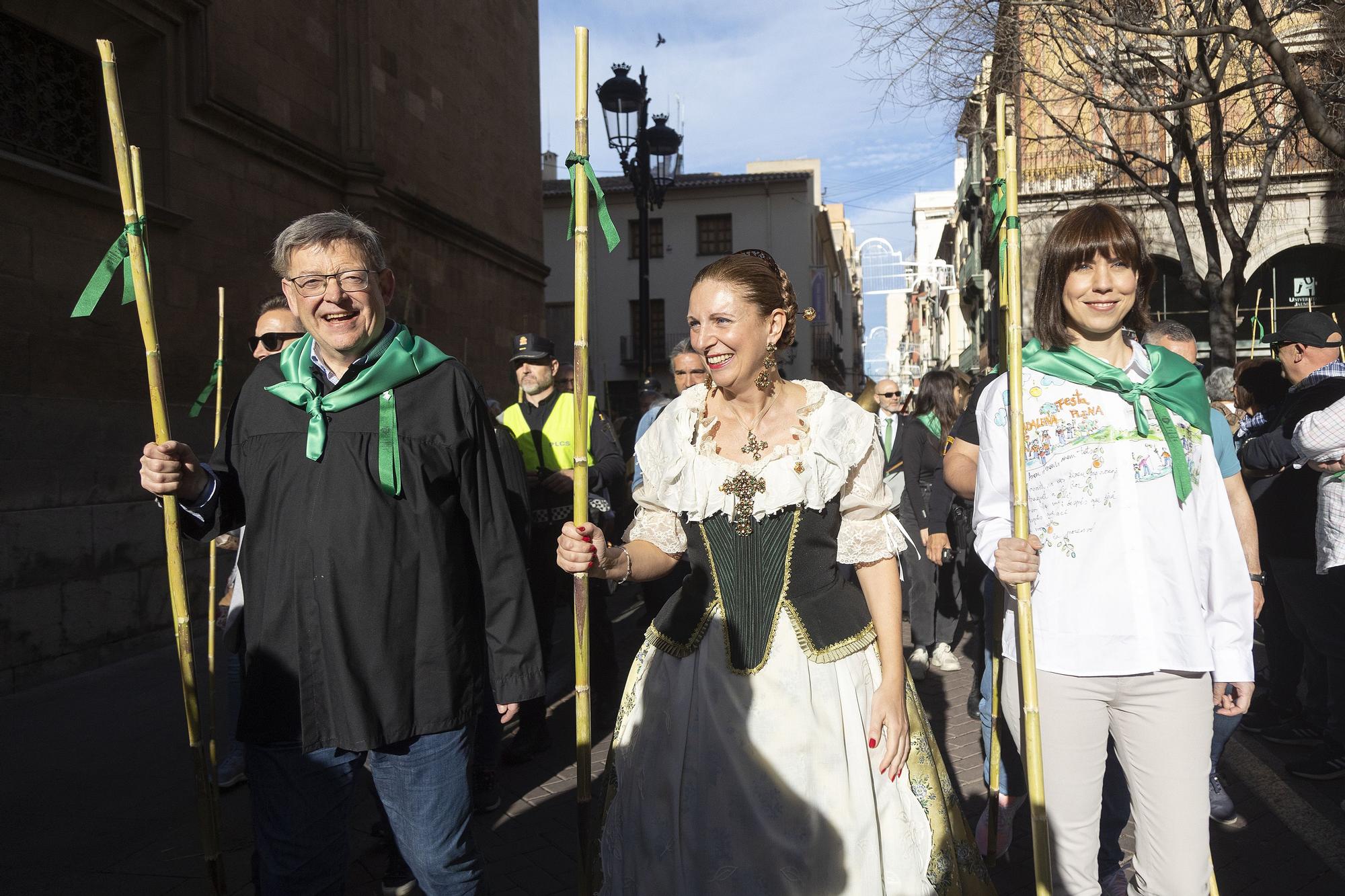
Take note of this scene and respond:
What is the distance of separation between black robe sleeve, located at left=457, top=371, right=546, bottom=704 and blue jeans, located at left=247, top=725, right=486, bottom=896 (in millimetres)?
200

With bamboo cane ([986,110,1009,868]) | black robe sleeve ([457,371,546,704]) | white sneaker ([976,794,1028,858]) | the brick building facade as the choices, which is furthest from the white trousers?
the brick building facade

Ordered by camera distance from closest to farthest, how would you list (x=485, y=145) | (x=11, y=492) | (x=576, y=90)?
(x=576, y=90), (x=11, y=492), (x=485, y=145)

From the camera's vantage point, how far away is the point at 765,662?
2686 millimetres

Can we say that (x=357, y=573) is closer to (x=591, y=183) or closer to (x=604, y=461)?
(x=591, y=183)

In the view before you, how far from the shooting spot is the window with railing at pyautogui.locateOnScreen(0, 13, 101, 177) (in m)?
7.38

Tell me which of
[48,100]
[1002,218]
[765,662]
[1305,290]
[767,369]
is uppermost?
[1305,290]

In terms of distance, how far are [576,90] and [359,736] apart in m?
1.64

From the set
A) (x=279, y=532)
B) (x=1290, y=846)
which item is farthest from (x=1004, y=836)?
(x=279, y=532)

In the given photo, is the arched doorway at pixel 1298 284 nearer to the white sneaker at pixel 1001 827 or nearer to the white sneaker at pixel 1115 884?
the white sneaker at pixel 1001 827

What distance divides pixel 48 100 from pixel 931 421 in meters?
6.98

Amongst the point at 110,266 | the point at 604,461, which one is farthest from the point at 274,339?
the point at 604,461

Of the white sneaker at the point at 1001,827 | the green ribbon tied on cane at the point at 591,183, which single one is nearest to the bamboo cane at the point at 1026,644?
the green ribbon tied on cane at the point at 591,183

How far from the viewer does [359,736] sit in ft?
8.12

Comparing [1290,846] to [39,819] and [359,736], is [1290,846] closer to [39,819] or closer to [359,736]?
[359,736]
